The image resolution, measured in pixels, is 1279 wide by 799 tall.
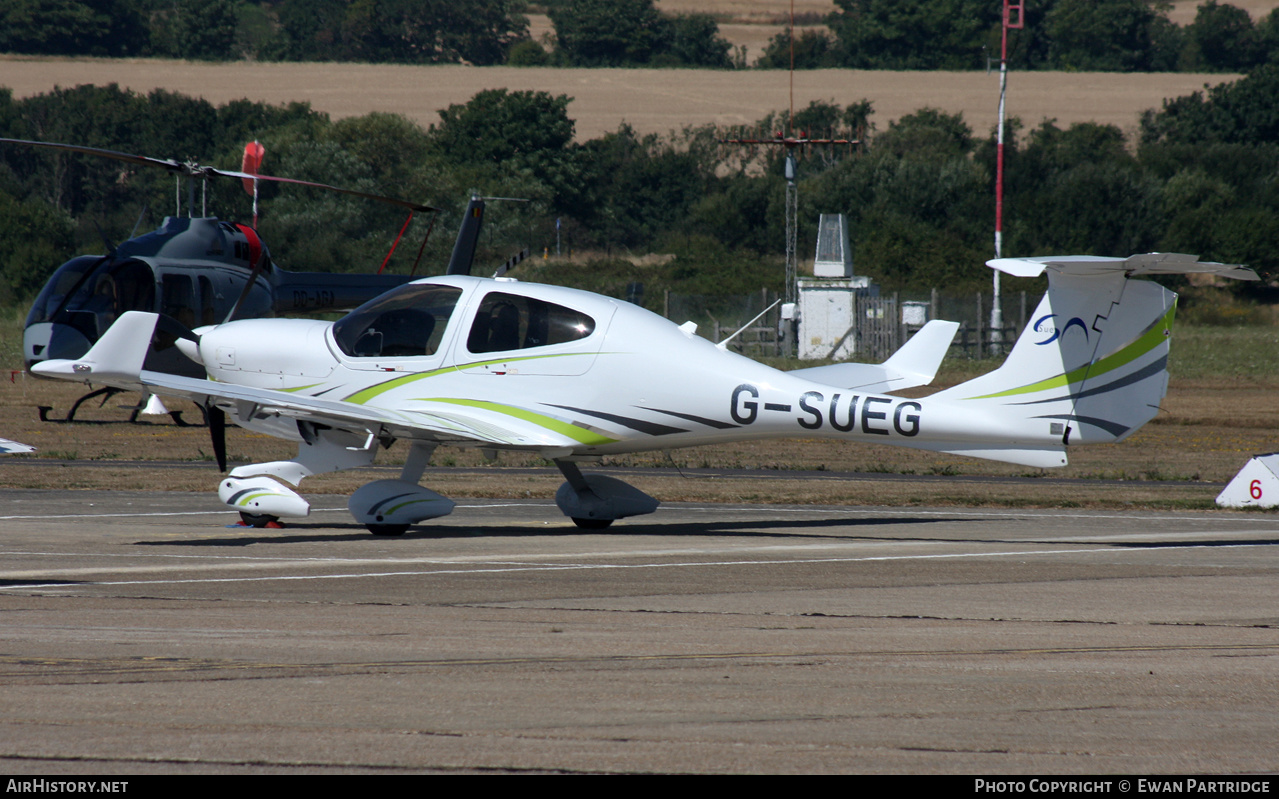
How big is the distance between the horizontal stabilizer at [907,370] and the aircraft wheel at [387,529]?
4.06 m

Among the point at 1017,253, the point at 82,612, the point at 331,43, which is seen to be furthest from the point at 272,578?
the point at 331,43

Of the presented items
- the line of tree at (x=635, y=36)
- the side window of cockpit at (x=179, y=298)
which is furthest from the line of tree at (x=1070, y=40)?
the side window of cockpit at (x=179, y=298)

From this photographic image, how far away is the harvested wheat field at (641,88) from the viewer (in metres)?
105

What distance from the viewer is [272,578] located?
10.1 meters

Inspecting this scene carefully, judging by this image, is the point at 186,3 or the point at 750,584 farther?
the point at 186,3

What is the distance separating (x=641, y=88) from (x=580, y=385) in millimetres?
107289

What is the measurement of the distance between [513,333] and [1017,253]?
6304 cm

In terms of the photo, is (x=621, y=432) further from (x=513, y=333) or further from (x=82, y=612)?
(x=82, y=612)

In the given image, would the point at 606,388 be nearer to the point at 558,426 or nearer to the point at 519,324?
the point at 558,426

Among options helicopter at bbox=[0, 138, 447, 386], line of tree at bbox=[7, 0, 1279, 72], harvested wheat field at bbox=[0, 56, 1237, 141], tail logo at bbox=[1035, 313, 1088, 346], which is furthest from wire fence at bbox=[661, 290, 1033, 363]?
line of tree at bbox=[7, 0, 1279, 72]

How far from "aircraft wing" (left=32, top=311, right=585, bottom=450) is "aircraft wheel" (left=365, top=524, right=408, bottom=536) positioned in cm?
89

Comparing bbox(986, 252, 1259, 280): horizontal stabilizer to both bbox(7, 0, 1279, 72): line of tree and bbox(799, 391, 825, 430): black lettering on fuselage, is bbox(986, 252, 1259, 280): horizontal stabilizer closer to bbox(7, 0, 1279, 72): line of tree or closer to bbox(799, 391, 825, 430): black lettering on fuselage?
bbox(799, 391, 825, 430): black lettering on fuselage

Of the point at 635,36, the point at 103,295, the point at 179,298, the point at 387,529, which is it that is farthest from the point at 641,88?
the point at 387,529

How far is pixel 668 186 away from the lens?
3536 inches
